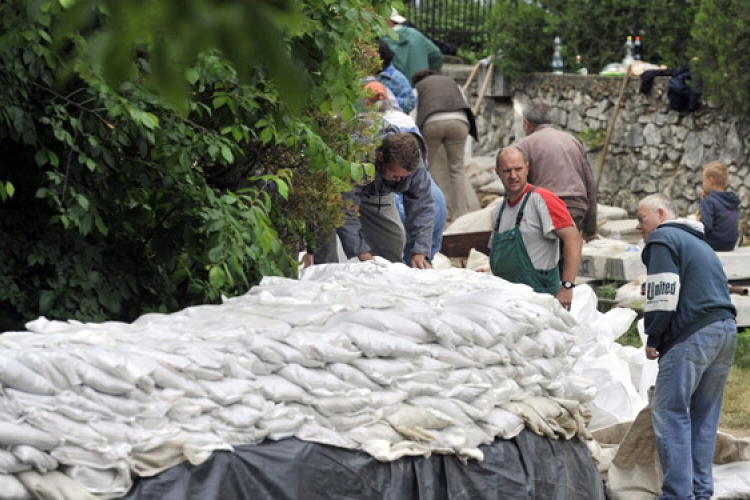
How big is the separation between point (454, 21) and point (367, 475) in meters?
14.2

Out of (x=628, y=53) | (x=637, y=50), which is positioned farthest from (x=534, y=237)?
(x=637, y=50)

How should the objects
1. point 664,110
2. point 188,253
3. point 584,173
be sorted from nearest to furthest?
1. point 188,253
2. point 584,173
3. point 664,110

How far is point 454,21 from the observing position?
706 inches

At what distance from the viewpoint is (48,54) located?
4926mm

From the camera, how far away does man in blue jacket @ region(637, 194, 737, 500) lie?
229 inches

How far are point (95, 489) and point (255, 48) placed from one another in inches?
79.8

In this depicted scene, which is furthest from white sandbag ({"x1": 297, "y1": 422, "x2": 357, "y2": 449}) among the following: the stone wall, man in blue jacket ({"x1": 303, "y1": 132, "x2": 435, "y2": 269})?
the stone wall

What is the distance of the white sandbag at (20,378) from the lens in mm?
3668

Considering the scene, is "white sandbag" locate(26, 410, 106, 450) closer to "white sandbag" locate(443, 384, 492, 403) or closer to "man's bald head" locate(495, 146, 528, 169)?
"white sandbag" locate(443, 384, 492, 403)

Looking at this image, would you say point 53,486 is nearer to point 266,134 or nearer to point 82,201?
point 82,201

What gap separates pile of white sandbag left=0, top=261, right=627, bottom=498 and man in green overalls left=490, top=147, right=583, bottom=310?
1488 mm

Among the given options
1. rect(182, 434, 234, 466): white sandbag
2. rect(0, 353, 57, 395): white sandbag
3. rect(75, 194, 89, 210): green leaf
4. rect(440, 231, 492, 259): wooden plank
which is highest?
rect(75, 194, 89, 210): green leaf

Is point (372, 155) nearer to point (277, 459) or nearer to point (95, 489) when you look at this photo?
point (277, 459)

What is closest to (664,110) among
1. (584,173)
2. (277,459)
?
(584,173)
